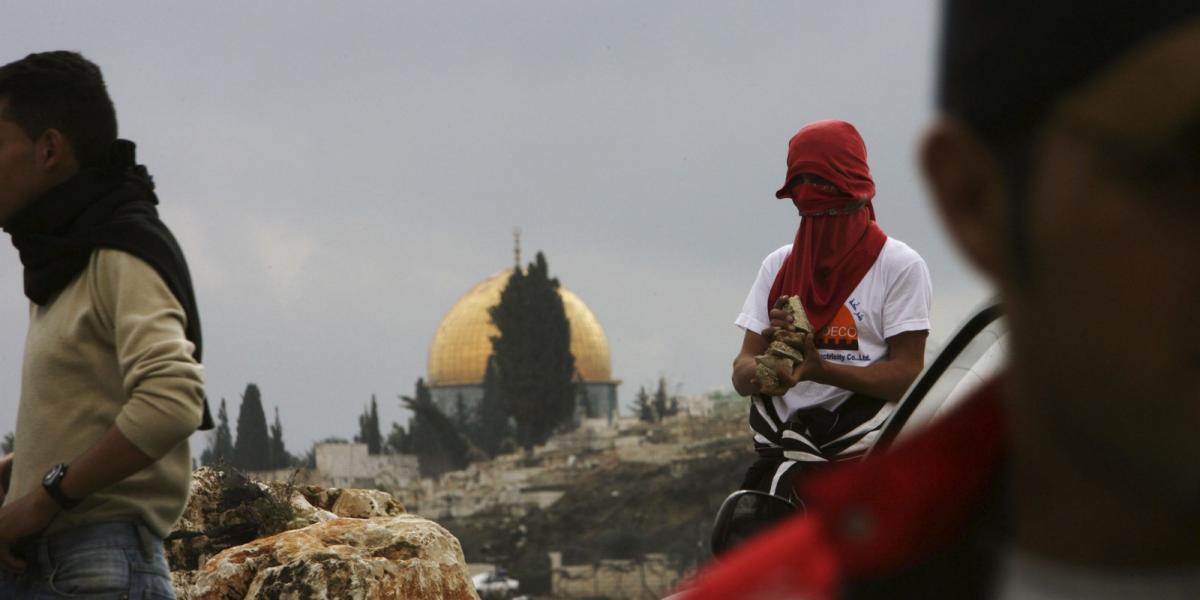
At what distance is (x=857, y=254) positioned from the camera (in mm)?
4129

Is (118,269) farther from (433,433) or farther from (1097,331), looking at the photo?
(433,433)

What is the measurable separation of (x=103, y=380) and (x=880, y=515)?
7.49 feet

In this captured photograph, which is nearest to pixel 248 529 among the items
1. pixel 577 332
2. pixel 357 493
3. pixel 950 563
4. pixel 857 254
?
pixel 357 493

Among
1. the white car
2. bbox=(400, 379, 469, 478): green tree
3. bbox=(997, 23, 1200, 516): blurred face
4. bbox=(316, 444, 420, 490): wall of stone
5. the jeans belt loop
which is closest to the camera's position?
bbox=(997, 23, 1200, 516): blurred face

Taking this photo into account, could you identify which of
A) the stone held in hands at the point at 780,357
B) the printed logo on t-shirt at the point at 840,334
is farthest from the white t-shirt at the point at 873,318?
the stone held in hands at the point at 780,357

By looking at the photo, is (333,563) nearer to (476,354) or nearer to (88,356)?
(88,356)

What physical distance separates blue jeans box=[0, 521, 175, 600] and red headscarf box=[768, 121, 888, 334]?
1.92 metres

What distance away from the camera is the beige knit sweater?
2.82 m

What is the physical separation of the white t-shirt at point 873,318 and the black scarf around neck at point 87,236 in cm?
165

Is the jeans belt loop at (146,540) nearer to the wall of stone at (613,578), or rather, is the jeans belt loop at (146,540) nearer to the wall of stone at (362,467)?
the wall of stone at (362,467)

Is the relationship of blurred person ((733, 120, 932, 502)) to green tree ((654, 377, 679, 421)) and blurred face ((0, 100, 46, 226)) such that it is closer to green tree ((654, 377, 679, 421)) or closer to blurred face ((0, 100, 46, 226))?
blurred face ((0, 100, 46, 226))

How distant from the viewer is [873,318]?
4047 millimetres

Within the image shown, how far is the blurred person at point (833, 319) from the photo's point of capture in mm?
3883

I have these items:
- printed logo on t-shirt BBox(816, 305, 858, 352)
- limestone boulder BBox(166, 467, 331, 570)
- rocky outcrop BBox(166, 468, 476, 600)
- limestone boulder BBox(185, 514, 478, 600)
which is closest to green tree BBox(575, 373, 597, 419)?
limestone boulder BBox(166, 467, 331, 570)
